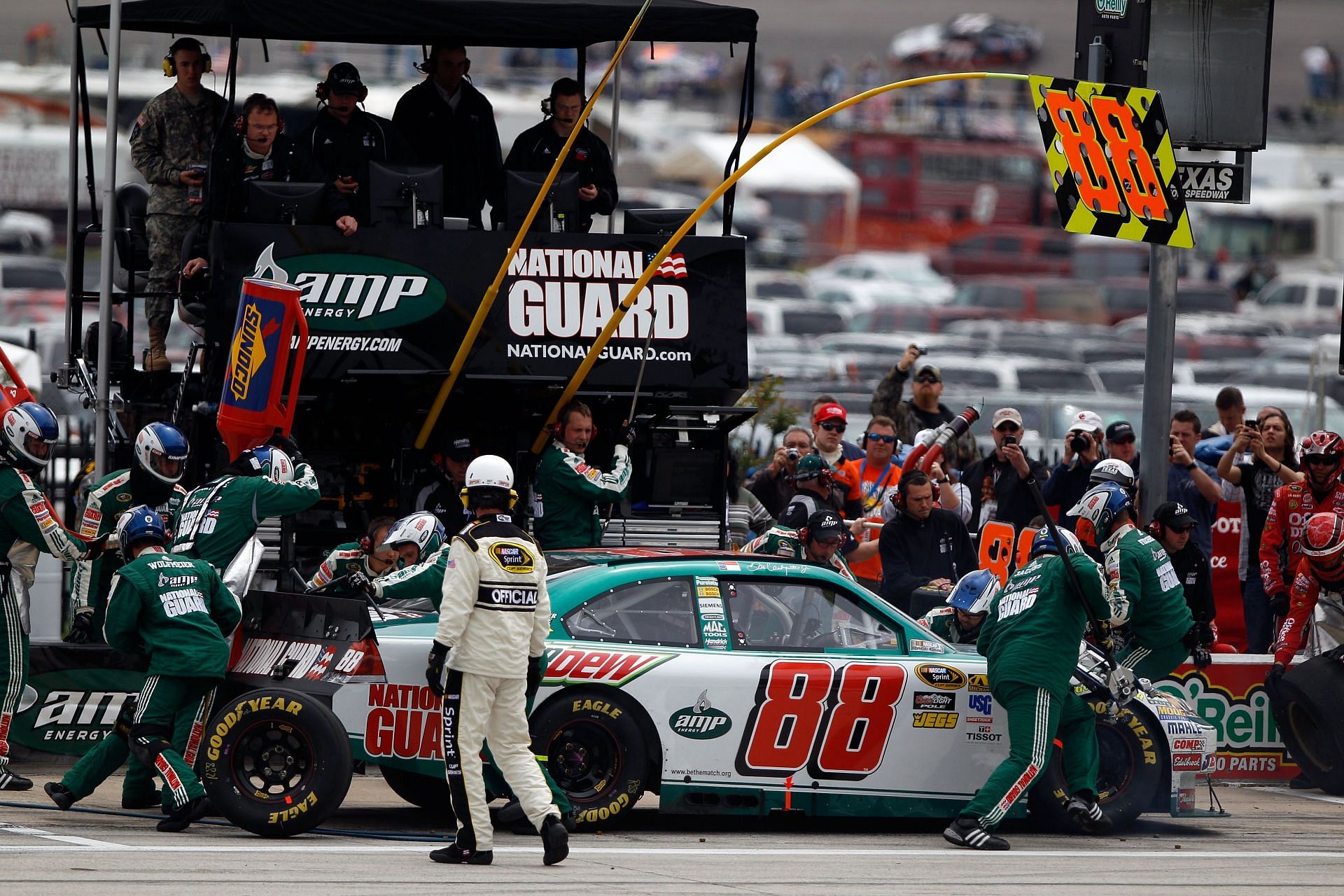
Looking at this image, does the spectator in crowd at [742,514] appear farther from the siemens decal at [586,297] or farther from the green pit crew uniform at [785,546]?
the green pit crew uniform at [785,546]

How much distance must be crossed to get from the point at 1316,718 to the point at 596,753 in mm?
4689

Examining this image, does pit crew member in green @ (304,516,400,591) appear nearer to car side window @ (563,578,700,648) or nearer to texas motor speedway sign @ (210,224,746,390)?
car side window @ (563,578,700,648)

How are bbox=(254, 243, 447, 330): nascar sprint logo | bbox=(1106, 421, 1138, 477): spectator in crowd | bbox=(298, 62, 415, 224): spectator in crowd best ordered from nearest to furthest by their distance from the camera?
bbox=(254, 243, 447, 330): nascar sprint logo → bbox=(298, 62, 415, 224): spectator in crowd → bbox=(1106, 421, 1138, 477): spectator in crowd

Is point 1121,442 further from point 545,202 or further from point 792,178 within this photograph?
point 792,178

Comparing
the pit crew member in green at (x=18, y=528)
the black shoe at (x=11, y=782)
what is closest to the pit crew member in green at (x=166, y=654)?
the black shoe at (x=11, y=782)

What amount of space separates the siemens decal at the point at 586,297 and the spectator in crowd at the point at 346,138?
3.59 feet

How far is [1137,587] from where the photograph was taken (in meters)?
10.2

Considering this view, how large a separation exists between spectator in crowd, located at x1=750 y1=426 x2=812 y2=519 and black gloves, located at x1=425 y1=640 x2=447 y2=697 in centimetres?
556

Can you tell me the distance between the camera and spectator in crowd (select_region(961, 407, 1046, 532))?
1341cm

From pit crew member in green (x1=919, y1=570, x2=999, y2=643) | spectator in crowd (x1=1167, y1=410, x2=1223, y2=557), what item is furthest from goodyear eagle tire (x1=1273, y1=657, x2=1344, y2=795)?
pit crew member in green (x1=919, y1=570, x2=999, y2=643)

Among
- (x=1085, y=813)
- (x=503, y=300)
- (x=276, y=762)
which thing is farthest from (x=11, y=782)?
(x=1085, y=813)

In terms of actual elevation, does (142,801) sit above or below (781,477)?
below

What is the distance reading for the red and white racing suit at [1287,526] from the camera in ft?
40.9

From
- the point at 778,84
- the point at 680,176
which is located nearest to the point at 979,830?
the point at 680,176
